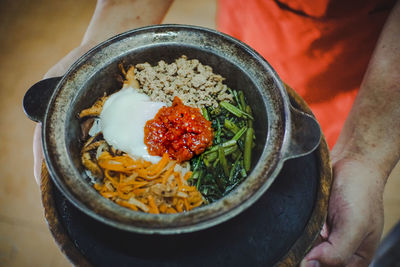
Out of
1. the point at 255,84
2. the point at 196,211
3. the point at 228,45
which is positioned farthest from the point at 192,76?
the point at 196,211

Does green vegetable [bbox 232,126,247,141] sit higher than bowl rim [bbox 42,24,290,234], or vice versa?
bowl rim [bbox 42,24,290,234]

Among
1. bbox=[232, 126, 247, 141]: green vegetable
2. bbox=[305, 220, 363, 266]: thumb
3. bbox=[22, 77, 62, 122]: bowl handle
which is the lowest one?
bbox=[305, 220, 363, 266]: thumb

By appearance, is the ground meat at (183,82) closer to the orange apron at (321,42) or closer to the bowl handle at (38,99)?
the bowl handle at (38,99)

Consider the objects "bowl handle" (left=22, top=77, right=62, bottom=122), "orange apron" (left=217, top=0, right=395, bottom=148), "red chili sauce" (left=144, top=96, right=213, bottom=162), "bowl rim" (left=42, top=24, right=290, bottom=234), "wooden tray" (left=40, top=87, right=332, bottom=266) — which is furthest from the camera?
"orange apron" (left=217, top=0, right=395, bottom=148)

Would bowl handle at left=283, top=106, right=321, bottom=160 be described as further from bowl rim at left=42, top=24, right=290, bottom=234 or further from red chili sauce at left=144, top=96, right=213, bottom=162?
red chili sauce at left=144, top=96, right=213, bottom=162

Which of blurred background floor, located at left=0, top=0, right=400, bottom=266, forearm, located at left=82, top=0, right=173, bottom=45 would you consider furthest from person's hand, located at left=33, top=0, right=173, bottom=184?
blurred background floor, located at left=0, top=0, right=400, bottom=266

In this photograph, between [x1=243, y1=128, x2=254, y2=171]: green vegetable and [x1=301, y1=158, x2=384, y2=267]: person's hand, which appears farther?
[x1=243, y1=128, x2=254, y2=171]: green vegetable
